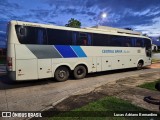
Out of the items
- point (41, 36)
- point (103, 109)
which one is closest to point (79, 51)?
point (41, 36)

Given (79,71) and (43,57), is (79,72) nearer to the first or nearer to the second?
(79,71)

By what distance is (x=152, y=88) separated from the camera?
8.73 m

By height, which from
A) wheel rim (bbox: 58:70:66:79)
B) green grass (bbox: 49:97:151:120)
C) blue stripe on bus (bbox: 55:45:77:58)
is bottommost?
green grass (bbox: 49:97:151:120)

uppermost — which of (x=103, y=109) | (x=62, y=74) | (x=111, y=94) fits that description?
(x=62, y=74)

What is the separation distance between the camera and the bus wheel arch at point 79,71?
1186cm

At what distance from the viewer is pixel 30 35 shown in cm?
980

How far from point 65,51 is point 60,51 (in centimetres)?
35

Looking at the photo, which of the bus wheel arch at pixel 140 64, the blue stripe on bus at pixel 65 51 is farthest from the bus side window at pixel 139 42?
the blue stripe on bus at pixel 65 51

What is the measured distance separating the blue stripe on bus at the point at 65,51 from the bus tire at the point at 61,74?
76 cm

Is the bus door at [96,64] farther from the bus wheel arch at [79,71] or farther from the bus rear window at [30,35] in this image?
the bus rear window at [30,35]

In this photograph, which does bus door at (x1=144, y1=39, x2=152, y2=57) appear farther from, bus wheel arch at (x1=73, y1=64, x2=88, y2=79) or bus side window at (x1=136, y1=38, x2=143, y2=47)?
bus wheel arch at (x1=73, y1=64, x2=88, y2=79)

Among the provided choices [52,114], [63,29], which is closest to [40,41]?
[63,29]

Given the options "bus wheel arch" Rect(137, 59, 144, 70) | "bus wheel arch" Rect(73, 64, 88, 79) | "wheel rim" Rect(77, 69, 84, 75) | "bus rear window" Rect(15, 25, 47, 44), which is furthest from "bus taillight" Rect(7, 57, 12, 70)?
"bus wheel arch" Rect(137, 59, 144, 70)

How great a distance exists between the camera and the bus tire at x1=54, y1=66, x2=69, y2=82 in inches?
433
